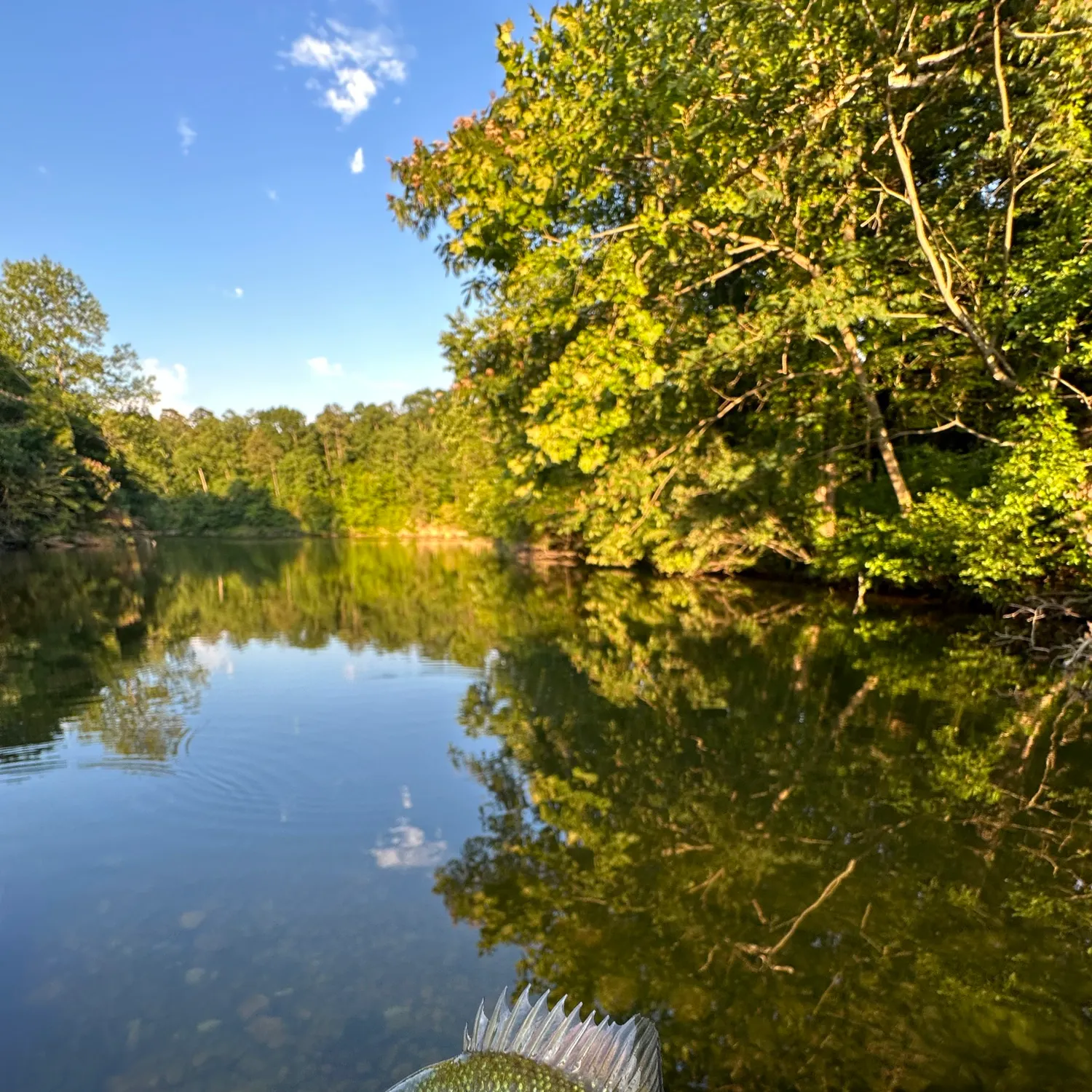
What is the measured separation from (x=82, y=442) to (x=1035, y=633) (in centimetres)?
5362

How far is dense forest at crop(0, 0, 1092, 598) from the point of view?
823 centimetres

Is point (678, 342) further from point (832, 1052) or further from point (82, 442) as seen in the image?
point (82, 442)

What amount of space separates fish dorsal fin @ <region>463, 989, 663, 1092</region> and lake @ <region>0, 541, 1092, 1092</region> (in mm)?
2176

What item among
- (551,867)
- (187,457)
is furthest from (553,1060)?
(187,457)

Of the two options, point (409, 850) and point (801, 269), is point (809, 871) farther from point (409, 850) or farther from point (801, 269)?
point (801, 269)

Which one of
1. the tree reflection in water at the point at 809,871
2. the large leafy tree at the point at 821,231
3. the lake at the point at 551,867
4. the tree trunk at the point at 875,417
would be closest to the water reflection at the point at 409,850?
the lake at the point at 551,867

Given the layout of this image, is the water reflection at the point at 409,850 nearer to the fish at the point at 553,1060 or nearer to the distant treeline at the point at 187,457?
the fish at the point at 553,1060

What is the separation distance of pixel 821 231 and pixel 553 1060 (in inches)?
510

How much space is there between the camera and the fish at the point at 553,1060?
132 cm

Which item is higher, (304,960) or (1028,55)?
(1028,55)

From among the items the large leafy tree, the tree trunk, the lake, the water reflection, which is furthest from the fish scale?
the tree trunk

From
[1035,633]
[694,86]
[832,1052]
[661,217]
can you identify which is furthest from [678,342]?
[832,1052]

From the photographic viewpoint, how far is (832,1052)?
3.07 m

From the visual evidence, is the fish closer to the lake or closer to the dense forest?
the lake
